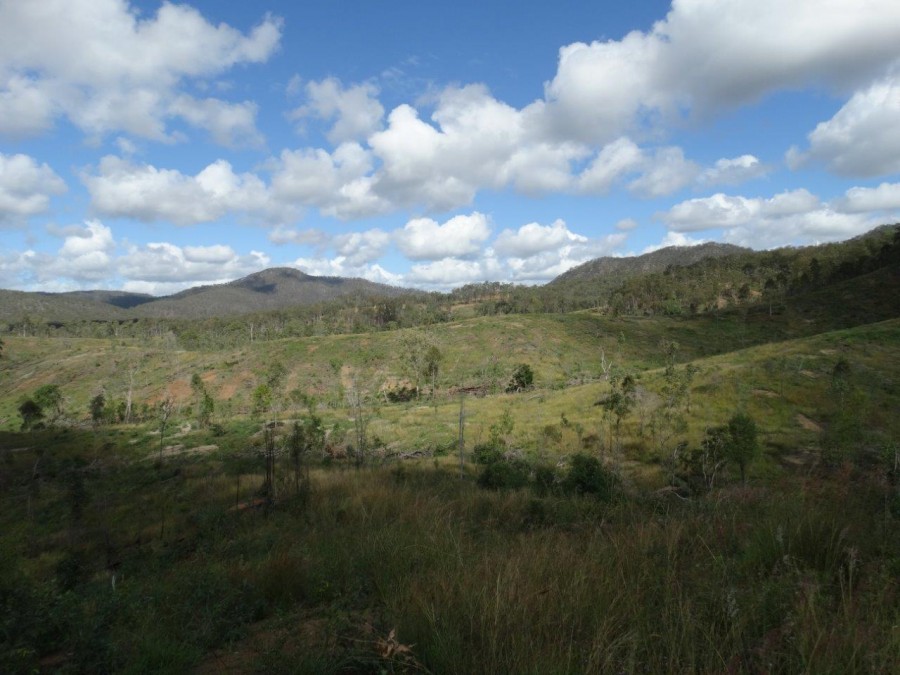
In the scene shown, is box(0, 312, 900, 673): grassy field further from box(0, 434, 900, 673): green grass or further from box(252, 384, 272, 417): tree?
box(252, 384, 272, 417): tree

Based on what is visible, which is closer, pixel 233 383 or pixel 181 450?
pixel 181 450

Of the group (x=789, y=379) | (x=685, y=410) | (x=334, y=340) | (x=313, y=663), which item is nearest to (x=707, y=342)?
(x=789, y=379)

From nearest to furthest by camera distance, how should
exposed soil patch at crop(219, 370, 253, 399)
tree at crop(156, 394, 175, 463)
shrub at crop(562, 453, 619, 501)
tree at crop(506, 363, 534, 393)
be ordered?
shrub at crop(562, 453, 619, 501), tree at crop(156, 394, 175, 463), tree at crop(506, 363, 534, 393), exposed soil patch at crop(219, 370, 253, 399)

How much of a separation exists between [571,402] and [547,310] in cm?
12306

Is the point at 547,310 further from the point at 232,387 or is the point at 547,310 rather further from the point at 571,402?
the point at 571,402

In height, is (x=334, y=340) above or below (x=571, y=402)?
above

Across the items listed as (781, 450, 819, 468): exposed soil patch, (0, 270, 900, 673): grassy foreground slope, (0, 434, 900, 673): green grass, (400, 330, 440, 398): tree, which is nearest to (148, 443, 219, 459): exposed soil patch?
(0, 270, 900, 673): grassy foreground slope

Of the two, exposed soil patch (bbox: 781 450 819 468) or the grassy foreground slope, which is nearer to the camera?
the grassy foreground slope

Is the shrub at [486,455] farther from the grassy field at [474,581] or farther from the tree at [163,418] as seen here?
the tree at [163,418]

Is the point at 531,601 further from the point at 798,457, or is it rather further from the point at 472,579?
the point at 798,457

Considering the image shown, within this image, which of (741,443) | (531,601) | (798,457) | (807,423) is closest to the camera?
(531,601)

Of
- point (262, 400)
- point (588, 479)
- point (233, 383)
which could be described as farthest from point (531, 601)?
point (233, 383)

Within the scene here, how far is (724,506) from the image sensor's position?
490 centimetres

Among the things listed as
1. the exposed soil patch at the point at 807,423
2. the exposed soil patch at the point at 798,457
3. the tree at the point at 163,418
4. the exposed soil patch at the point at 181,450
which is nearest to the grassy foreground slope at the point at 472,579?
the exposed soil patch at the point at 798,457
